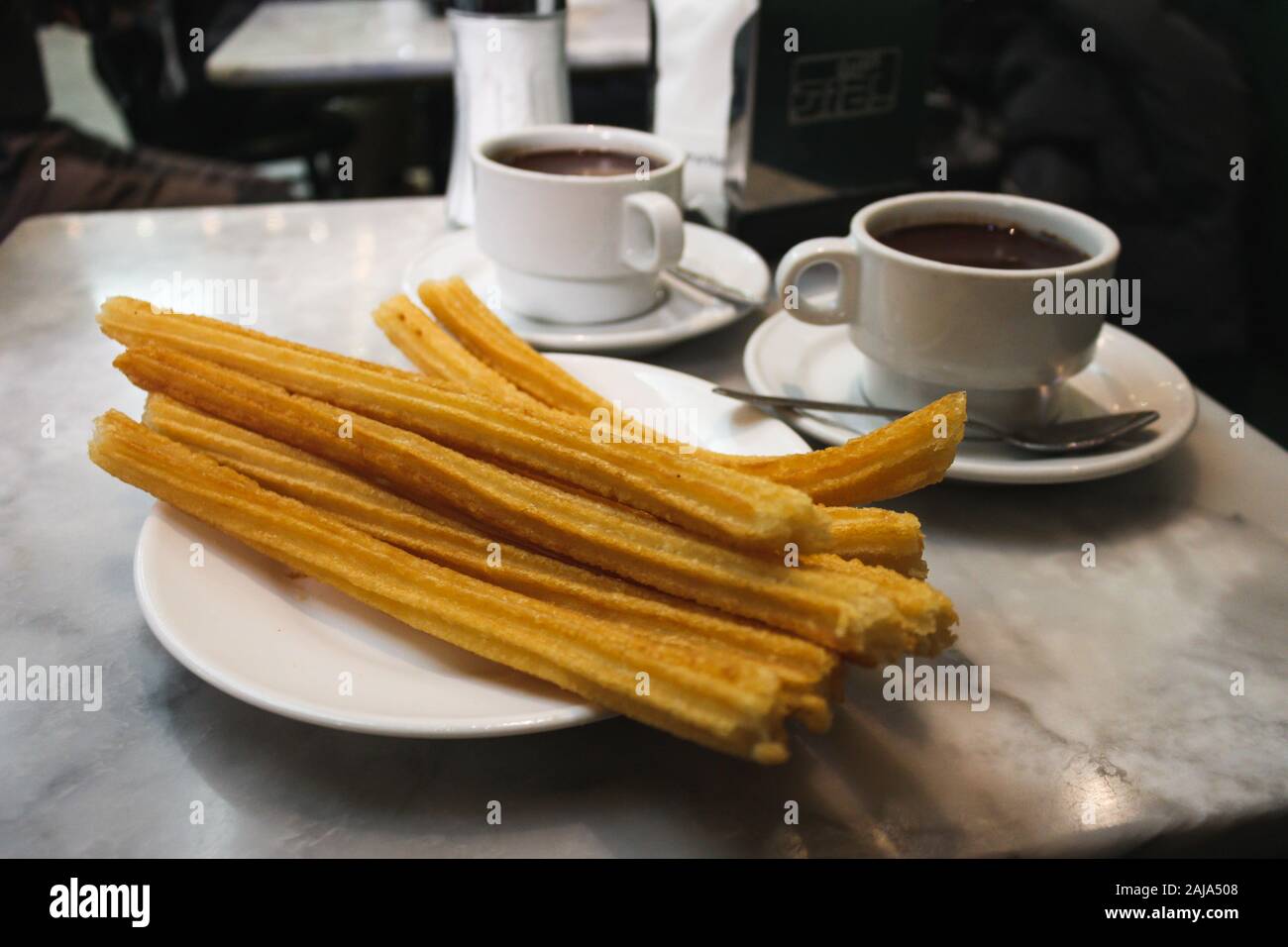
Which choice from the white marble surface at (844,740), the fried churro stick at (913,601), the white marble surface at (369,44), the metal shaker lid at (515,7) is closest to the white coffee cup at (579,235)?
the metal shaker lid at (515,7)

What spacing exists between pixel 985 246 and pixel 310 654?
0.60 m

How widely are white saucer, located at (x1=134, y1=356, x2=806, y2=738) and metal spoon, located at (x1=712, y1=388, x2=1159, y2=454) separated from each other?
316 millimetres

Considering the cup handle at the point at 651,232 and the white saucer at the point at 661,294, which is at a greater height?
the cup handle at the point at 651,232

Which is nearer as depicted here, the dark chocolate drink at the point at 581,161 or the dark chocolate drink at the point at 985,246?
the dark chocolate drink at the point at 985,246

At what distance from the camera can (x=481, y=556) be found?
0.57 m

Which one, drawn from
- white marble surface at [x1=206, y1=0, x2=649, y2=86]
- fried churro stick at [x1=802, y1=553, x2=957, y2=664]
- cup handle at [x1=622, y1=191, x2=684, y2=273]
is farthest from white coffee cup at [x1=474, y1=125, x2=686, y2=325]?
white marble surface at [x1=206, y1=0, x2=649, y2=86]

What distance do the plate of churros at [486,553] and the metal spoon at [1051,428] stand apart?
2.7 inches

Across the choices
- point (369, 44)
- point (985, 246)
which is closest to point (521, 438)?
point (985, 246)

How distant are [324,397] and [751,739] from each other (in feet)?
1.13

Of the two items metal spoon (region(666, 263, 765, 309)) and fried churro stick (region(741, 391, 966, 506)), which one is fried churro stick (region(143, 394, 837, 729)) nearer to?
fried churro stick (region(741, 391, 966, 506))

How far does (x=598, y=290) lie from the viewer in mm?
956

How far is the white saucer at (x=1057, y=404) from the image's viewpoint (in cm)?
72

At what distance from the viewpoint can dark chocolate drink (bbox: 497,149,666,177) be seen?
1002 mm

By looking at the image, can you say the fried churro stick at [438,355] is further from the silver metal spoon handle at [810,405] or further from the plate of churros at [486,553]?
the silver metal spoon handle at [810,405]
